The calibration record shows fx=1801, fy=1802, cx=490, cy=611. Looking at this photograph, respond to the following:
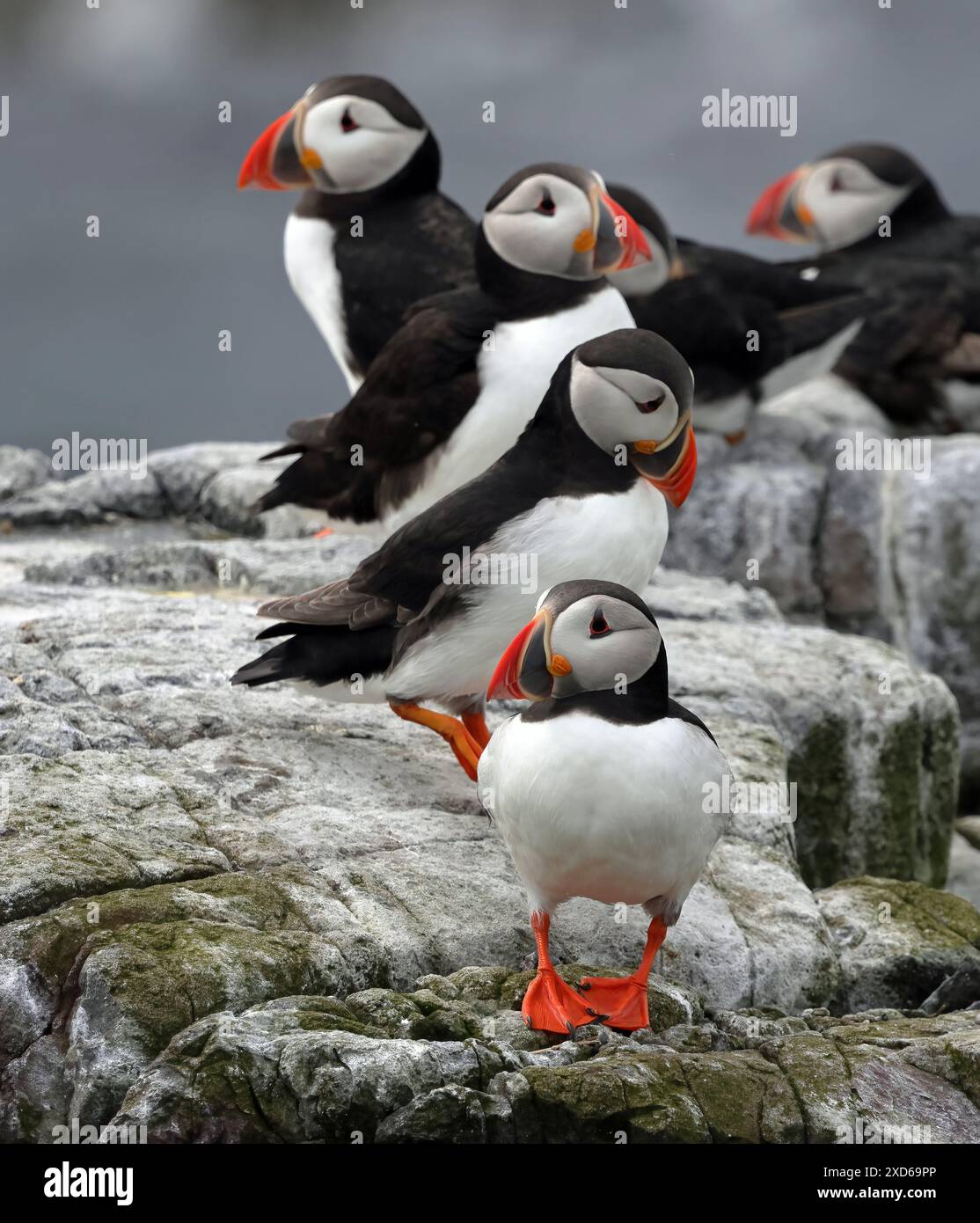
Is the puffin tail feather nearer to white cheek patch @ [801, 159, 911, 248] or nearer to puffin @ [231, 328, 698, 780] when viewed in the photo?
puffin @ [231, 328, 698, 780]

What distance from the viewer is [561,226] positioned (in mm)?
6426

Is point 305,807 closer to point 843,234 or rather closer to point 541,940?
point 541,940

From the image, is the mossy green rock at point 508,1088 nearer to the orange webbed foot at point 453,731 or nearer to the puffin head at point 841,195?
the orange webbed foot at point 453,731

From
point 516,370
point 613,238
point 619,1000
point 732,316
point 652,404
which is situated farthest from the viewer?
point 732,316

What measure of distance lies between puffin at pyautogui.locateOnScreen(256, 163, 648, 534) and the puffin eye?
156 centimetres

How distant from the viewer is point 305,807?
16.5 feet

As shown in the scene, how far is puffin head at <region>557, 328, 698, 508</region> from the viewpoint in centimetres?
478

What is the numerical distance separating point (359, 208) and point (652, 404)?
3659 millimetres

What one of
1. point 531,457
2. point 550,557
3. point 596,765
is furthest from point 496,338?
point 596,765

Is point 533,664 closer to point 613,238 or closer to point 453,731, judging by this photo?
point 453,731

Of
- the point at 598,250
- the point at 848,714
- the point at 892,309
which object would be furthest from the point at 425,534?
the point at 892,309

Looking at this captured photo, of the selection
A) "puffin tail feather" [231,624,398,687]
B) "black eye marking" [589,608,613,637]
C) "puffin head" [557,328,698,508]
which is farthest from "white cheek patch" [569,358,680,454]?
"black eye marking" [589,608,613,637]

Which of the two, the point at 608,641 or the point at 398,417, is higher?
the point at 398,417

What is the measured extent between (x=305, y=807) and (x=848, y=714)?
275 centimetres
